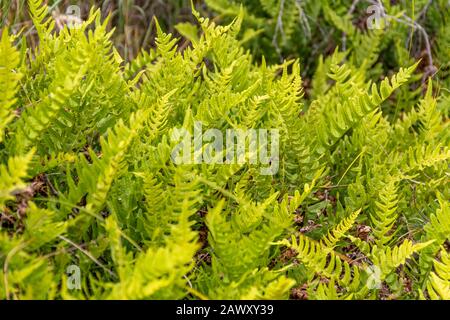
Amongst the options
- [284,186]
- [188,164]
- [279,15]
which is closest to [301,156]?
[284,186]

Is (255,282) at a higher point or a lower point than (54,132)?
lower

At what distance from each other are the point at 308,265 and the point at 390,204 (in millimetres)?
205

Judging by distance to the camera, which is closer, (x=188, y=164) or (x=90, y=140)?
(x=188, y=164)

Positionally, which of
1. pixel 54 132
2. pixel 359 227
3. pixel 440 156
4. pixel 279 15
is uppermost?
pixel 279 15

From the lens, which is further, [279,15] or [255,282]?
[279,15]
